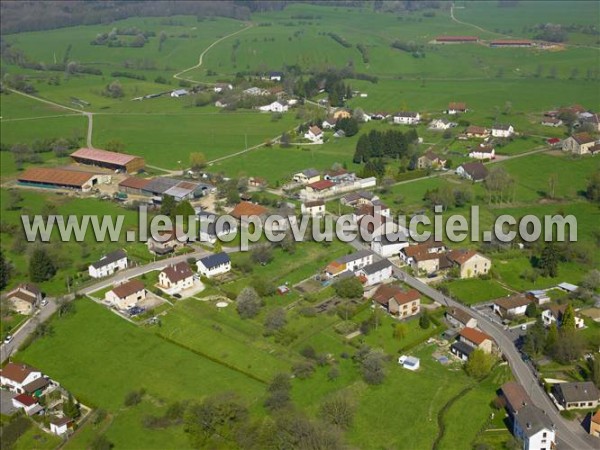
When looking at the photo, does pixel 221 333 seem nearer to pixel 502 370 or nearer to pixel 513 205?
pixel 502 370

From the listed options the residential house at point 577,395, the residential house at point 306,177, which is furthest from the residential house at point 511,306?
the residential house at point 306,177

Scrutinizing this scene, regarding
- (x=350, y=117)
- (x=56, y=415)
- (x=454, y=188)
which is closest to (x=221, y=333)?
(x=56, y=415)

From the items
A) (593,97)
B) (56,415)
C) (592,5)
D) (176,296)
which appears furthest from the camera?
(592,5)

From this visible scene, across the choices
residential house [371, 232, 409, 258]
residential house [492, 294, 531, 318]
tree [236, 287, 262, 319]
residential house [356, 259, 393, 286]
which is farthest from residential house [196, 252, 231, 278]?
residential house [492, 294, 531, 318]

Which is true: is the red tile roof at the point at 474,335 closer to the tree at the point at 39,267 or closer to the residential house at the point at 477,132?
the tree at the point at 39,267

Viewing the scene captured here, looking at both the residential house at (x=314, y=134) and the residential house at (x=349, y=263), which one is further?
the residential house at (x=314, y=134)

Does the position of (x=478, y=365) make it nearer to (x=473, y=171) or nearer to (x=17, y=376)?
(x=17, y=376)
